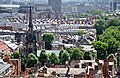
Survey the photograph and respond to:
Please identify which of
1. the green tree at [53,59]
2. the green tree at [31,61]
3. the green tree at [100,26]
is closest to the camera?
the green tree at [31,61]

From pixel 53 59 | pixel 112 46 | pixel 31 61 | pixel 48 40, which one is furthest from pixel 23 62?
pixel 48 40

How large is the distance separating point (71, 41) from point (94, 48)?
18.2 metres

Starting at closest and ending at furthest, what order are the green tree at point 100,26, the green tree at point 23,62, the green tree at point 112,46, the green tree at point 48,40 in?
1. the green tree at point 23,62
2. the green tree at point 112,46
3. the green tree at point 48,40
4. the green tree at point 100,26

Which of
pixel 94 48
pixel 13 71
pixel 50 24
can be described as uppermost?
pixel 13 71

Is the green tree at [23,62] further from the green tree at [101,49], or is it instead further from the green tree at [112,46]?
the green tree at [112,46]

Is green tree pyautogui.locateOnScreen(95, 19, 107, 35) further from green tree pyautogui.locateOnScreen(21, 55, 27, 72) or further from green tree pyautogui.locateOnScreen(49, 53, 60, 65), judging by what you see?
green tree pyautogui.locateOnScreen(21, 55, 27, 72)

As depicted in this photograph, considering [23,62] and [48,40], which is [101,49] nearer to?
[23,62]

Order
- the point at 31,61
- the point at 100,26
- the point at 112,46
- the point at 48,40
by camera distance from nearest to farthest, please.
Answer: the point at 31,61, the point at 112,46, the point at 48,40, the point at 100,26

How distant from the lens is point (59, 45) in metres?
81.6

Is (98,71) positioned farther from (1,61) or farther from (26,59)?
(26,59)

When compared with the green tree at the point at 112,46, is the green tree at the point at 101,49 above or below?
above

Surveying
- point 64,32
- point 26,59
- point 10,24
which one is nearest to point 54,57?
point 26,59

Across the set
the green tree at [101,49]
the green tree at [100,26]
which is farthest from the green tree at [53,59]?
the green tree at [100,26]

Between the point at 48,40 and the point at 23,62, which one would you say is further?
the point at 48,40
